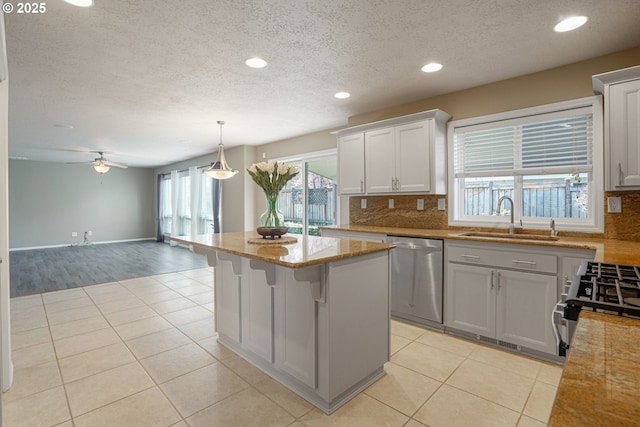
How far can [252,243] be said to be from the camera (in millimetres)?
2336

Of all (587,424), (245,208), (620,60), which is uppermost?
(620,60)

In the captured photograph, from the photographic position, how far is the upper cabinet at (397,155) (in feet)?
11.0

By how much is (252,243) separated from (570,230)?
279 cm

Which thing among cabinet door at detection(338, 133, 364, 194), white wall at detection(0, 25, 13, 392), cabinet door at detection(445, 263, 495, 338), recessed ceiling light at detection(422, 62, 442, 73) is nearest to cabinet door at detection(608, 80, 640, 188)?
cabinet door at detection(445, 263, 495, 338)

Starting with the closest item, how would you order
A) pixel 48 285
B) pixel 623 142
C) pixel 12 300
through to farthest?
1. pixel 623 142
2. pixel 12 300
3. pixel 48 285

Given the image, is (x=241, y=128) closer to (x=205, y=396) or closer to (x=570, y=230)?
(x=205, y=396)

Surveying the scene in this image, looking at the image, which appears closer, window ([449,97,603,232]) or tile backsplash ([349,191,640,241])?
tile backsplash ([349,191,640,241])

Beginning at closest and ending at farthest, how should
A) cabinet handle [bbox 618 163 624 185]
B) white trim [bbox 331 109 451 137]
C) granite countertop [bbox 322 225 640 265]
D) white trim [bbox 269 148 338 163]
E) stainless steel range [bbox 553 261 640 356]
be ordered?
1. stainless steel range [bbox 553 261 640 356]
2. granite countertop [bbox 322 225 640 265]
3. cabinet handle [bbox 618 163 624 185]
4. white trim [bbox 331 109 451 137]
5. white trim [bbox 269 148 338 163]

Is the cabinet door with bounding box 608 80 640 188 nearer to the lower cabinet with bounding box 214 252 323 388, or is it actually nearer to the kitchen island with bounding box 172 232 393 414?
the kitchen island with bounding box 172 232 393 414

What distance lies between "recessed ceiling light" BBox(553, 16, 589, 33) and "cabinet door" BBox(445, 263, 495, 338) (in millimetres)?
1869

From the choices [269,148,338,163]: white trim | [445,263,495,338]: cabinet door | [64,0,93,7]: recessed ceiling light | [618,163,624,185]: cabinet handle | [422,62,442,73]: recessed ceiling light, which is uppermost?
[64,0,93,7]: recessed ceiling light

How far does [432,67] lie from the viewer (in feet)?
9.29

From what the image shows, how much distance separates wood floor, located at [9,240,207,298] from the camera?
16.3 feet

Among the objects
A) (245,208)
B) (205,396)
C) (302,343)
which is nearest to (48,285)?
(245,208)
